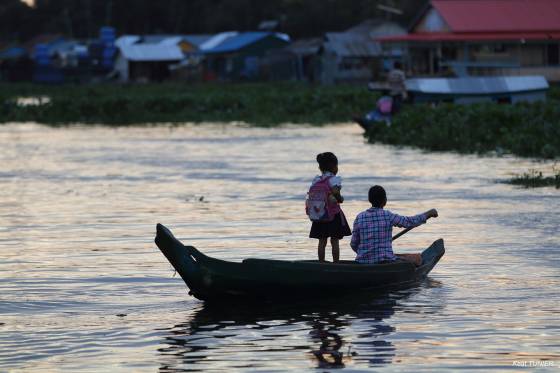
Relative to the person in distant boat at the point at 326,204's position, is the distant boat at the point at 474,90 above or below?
above

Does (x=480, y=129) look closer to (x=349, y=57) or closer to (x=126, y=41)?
(x=349, y=57)

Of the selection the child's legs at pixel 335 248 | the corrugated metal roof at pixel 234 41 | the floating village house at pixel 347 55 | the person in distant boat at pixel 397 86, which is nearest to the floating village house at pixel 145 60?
the corrugated metal roof at pixel 234 41

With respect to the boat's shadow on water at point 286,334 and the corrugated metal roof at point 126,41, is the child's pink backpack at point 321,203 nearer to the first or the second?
the boat's shadow on water at point 286,334

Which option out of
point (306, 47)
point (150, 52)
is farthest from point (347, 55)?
point (150, 52)

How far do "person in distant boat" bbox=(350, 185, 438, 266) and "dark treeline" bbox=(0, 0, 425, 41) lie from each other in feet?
270

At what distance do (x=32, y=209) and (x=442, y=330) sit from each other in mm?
11593

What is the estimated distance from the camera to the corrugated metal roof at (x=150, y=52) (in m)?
96.1

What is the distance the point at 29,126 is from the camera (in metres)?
50.2

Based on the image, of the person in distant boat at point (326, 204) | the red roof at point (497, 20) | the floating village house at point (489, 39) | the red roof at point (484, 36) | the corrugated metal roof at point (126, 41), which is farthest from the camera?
the corrugated metal roof at point (126, 41)

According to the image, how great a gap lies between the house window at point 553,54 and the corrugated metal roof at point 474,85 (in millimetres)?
13182

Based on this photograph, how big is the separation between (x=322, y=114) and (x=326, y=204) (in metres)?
38.1

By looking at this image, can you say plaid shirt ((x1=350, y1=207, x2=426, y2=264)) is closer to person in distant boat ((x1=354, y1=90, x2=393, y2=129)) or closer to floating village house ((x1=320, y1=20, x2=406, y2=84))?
person in distant boat ((x1=354, y1=90, x2=393, y2=129))

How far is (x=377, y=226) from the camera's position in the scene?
39.3 feet

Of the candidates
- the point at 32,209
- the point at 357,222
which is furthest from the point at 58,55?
the point at 357,222
